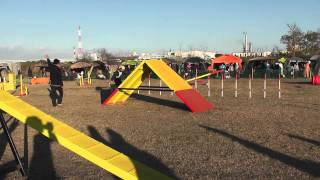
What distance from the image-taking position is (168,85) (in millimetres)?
13148

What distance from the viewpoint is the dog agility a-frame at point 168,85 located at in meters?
13.0

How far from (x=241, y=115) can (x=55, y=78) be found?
706 cm

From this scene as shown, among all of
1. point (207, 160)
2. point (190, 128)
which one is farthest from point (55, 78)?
point (207, 160)

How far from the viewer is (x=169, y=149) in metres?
7.64

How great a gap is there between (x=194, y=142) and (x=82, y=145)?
3214mm

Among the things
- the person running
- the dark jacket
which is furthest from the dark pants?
the dark jacket

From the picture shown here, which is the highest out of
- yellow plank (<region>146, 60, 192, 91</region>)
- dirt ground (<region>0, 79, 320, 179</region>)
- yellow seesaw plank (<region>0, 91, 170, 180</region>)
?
yellow plank (<region>146, 60, 192, 91</region>)

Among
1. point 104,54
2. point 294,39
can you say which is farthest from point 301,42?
point 104,54

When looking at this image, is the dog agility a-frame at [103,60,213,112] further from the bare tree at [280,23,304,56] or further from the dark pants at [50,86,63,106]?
the bare tree at [280,23,304,56]

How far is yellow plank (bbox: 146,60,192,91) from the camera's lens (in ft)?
43.7

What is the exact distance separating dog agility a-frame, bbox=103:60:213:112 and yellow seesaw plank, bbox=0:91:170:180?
7021 millimetres

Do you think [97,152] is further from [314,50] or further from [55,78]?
[314,50]

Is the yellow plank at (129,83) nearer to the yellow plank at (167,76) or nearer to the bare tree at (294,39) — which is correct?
the yellow plank at (167,76)

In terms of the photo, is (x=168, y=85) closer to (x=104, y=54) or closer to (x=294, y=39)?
(x=294, y=39)
